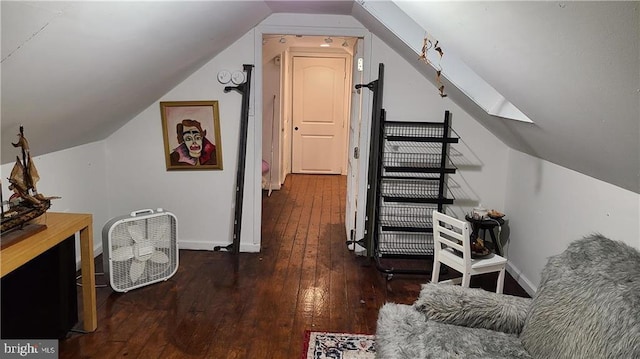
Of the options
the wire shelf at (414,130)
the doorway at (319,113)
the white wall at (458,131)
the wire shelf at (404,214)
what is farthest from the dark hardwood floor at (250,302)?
the doorway at (319,113)

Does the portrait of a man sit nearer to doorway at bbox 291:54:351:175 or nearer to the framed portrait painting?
the framed portrait painting

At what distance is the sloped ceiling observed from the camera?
4.56ft

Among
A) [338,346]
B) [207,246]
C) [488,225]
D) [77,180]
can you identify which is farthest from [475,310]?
[77,180]

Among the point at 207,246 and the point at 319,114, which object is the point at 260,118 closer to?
the point at 207,246

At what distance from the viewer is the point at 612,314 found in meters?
1.68

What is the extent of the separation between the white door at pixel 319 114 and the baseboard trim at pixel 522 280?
4.39m

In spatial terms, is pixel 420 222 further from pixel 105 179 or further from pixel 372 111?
pixel 105 179

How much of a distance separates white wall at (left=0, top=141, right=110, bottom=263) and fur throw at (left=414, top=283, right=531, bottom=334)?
2.53 m

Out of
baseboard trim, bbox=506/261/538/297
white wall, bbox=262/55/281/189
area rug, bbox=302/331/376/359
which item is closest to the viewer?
area rug, bbox=302/331/376/359

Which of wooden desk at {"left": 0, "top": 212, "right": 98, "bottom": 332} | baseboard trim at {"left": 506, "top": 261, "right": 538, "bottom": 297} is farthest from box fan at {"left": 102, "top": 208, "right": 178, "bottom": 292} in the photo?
baseboard trim at {"left": 506, "top": 261, "right": 538, "bottom": 297}

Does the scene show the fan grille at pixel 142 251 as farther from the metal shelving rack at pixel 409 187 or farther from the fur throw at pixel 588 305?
the fur throw at pixel 588 305

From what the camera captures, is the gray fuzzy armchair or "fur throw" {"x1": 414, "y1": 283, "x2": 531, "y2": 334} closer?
the gray fuzzy armchair

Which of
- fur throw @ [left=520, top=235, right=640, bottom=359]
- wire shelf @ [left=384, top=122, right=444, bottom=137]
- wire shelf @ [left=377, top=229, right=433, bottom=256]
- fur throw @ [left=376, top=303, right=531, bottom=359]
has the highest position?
wire shelf @ [left=384, top=122, right=444, bottom=137]

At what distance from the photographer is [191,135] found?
418cm
